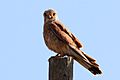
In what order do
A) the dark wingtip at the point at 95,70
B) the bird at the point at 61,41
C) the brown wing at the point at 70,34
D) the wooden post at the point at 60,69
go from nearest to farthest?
the wooden post at the point at 60,69, the dark wingtip at the point at 95,70, the bird at the point at 61,41, the brown wing at the point at 70,34

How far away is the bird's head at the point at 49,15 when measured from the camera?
752cm

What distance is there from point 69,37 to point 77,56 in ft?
2.87

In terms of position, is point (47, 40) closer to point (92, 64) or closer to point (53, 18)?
point (53, 18)

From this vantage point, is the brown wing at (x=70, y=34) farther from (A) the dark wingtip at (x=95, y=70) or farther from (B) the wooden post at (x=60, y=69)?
(B) the wooden post at (x=60, y=69)

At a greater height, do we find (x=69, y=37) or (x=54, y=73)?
(x=69, y=37)

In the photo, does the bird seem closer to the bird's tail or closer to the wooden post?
the bird's tail

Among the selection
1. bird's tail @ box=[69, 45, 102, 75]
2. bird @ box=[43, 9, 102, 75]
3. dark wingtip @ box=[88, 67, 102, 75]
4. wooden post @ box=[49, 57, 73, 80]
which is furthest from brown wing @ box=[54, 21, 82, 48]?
wooden post @ box=[49, 57, 73, 80]

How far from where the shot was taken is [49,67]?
14.3 ft

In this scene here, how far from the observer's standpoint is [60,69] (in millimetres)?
4312

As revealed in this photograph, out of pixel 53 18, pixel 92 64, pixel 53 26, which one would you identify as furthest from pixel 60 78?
pixel 53 18

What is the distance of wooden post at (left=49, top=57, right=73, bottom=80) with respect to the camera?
13.9ft

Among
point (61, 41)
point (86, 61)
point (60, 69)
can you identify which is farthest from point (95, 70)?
point (61, 41)

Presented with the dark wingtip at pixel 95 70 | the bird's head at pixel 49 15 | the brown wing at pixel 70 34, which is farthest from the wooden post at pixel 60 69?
the bird's head at pixel 49 15

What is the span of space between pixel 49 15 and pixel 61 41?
1.07 m
